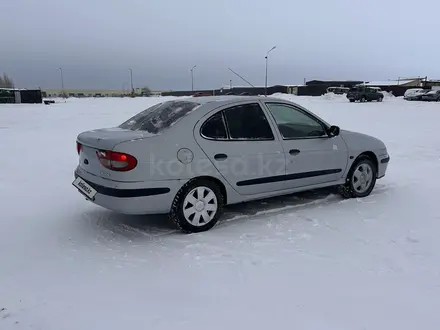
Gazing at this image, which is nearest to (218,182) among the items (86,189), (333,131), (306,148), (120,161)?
(120,161)

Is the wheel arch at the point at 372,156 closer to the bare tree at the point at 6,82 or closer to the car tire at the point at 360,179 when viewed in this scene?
the car tire at the point at 360,179

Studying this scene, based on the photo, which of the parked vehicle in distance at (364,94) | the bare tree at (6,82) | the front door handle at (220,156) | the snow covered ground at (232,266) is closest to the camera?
the snow covered ground at (232,266)

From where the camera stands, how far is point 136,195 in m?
4.07

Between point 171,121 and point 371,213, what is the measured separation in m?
2.85

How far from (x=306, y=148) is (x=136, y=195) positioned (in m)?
2.33

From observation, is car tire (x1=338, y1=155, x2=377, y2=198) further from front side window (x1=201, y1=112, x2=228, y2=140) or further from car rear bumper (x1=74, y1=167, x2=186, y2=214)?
car rear bumper (x1=74, y1=167, x2=186, y2=214)

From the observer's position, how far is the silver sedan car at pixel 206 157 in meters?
4.09

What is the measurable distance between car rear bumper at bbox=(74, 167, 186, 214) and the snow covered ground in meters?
0.39

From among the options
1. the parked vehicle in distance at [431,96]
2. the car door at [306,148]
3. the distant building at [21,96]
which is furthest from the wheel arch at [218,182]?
the distant building at [21,96]

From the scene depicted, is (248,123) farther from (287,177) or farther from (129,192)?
(129,192)

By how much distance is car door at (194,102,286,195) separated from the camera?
175 inches

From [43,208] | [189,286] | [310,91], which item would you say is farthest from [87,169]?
[310,91]

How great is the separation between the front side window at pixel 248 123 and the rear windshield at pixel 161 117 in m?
0.47

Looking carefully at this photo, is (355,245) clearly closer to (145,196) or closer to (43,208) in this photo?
(145,196)
